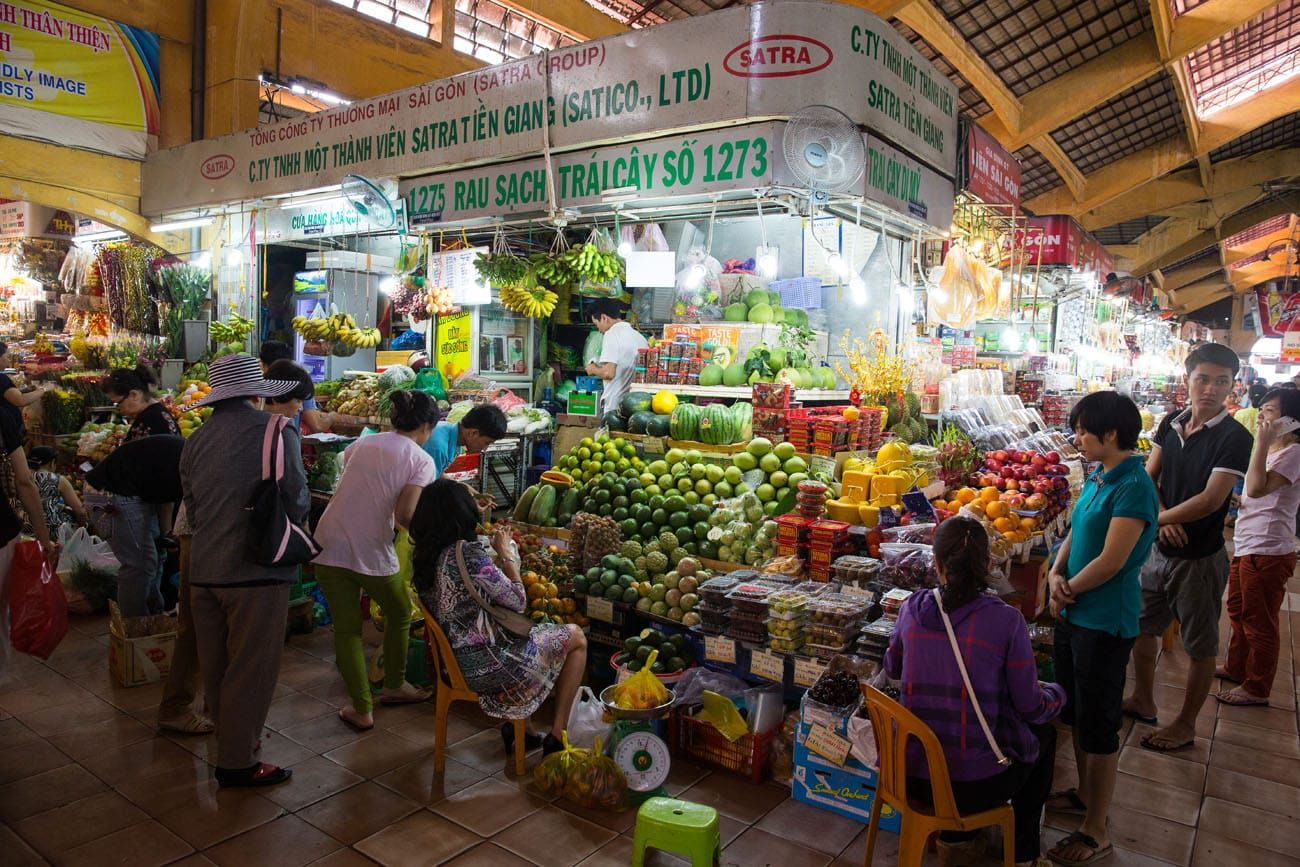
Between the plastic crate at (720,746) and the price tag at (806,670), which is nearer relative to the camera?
the price tag at (806,670)

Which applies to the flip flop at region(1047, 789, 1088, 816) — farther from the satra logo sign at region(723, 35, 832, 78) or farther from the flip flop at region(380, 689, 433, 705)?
the satra logo sign at region(723, 35, 832, 78)

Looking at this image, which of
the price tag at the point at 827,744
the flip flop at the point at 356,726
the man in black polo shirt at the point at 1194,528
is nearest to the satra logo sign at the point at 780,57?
the man in black polo shirt at the point at 1194,528

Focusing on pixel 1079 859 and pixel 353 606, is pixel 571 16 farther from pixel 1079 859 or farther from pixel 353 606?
→ pixel 1079 859

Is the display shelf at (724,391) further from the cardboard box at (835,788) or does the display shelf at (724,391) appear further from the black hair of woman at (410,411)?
the cardboard box at (835,788)

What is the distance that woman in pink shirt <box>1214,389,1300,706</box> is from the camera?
4.74 m

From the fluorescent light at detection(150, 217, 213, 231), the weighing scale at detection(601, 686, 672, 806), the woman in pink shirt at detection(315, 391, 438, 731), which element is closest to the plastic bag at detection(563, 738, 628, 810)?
the weighing scale at detection(601, 686, 672, 806)

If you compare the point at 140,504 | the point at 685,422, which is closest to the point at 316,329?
the point at 140,504

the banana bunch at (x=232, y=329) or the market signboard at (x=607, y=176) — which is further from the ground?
the market signboard at (x=607, y=176)

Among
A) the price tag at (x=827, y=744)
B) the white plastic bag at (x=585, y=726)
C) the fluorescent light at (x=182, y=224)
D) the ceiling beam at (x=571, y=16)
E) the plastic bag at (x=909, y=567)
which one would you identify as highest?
the ceiling beam at (x=571, y=16)

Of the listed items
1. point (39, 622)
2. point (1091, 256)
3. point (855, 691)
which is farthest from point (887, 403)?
point (1091, 256)

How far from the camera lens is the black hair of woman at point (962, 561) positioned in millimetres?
2545

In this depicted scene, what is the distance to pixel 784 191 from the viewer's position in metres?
5.25

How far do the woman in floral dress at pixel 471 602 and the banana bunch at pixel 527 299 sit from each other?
435cm

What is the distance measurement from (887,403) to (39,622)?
559 cm
